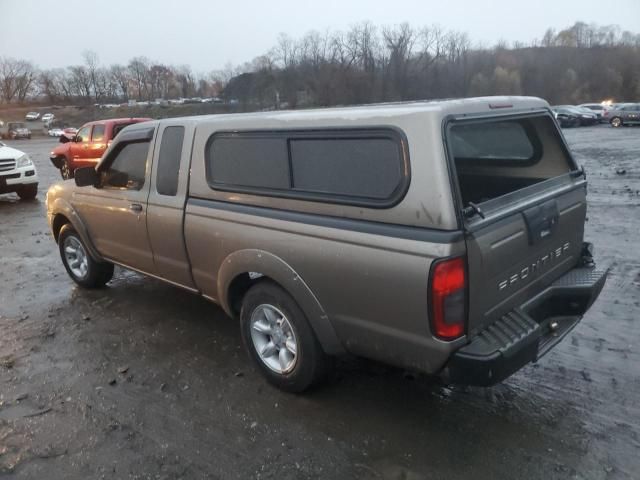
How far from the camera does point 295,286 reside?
10.6 feet

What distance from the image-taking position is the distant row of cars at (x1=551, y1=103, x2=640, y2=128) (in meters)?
33.5

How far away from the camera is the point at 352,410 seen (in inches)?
133

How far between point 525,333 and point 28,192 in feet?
43.7

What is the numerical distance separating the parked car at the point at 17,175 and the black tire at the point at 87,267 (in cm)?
792

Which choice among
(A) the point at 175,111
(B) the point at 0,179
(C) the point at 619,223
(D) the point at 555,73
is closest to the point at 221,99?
(A) the point at 175,111

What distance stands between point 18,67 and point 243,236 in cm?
15475

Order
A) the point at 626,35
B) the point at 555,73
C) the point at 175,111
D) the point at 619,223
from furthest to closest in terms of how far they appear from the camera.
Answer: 1. the point at 626,35
2. the point at 555,73
3. the point at 175,111
4. the point at 619,223

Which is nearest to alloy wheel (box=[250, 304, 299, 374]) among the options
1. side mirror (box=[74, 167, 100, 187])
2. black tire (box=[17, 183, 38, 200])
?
side mirror (box=[74, 167, 100, 187])

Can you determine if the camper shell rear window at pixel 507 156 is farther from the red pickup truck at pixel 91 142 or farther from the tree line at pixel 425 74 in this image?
the tree line at pixel 425 74

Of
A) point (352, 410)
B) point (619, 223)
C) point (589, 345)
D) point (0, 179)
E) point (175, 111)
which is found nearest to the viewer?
point (352, 410)

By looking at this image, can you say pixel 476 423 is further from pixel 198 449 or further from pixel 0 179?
pixel 0 179

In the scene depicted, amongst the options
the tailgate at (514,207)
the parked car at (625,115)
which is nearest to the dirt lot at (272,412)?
the tailgate at (514,207)

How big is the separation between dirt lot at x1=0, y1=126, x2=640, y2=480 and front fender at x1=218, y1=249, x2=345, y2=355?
0.54 metres

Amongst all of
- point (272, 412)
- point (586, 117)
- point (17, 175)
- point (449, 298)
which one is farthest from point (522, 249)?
point (586, 117)
